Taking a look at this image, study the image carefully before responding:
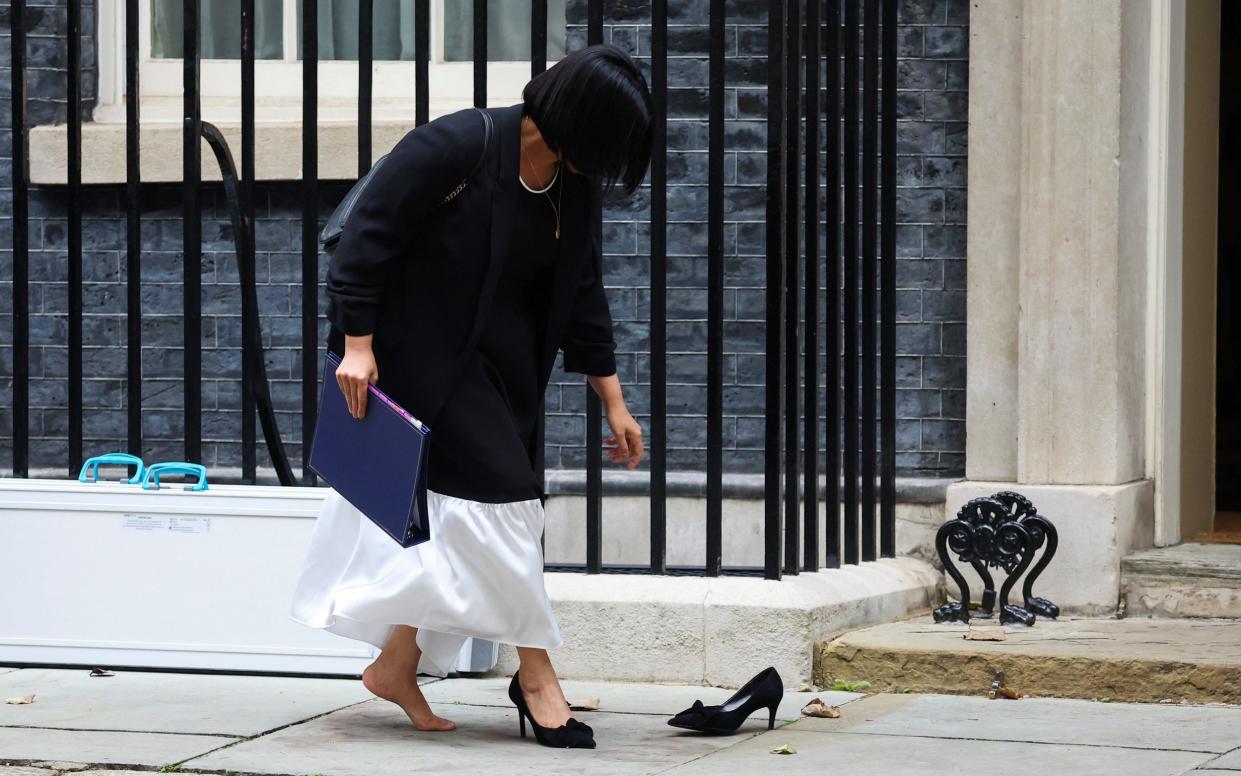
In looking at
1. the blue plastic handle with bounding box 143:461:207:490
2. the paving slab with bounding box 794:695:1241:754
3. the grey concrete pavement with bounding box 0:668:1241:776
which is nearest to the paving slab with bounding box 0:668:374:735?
the grey concrete pavement with bounding box 0:668:1241:776

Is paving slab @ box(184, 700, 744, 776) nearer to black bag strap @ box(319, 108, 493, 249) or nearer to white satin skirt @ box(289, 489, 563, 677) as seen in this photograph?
white satin skirt @ box(289, 489, 563, 677)

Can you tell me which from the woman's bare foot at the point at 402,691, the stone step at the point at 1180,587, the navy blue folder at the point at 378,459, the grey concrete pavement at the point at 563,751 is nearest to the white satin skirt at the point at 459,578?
the navy blue folder at the point at 378,459

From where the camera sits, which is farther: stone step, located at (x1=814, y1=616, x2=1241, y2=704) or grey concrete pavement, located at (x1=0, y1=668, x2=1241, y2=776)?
stone step, located at (x1=814, y1=616, x2=1241, y2=704)

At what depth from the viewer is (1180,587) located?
5680mm

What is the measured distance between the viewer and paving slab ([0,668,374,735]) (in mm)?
4543

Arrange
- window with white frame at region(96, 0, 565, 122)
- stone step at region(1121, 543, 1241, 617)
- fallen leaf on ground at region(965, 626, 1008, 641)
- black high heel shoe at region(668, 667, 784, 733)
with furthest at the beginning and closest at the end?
window with white frame at region(96, 0, 565, 122), stone step at region(1121, 543, 1241, 617), fallen leaf on ground at region(965, 626, 1008, 641), black high heel shoe at region(668, 667, 784, 733)

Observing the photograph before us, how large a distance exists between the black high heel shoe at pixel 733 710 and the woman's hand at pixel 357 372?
1086mm

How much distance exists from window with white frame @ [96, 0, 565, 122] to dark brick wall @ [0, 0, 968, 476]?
0.19 metres

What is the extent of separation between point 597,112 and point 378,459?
0.93 metres

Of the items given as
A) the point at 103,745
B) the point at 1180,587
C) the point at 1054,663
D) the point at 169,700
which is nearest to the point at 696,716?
the point at 1054,663

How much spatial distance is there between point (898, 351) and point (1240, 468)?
164 inches

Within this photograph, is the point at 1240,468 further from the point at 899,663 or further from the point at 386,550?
the point at 386,550

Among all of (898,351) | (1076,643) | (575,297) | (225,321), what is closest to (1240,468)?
(898,351)

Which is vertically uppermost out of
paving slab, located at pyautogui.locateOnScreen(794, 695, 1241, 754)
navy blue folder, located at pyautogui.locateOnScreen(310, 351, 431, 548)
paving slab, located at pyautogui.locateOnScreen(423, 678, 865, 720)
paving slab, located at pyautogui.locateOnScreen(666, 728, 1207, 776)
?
navy blue folder, located at pyautogui.locateOnScreen(310, 351, 431, 548)
